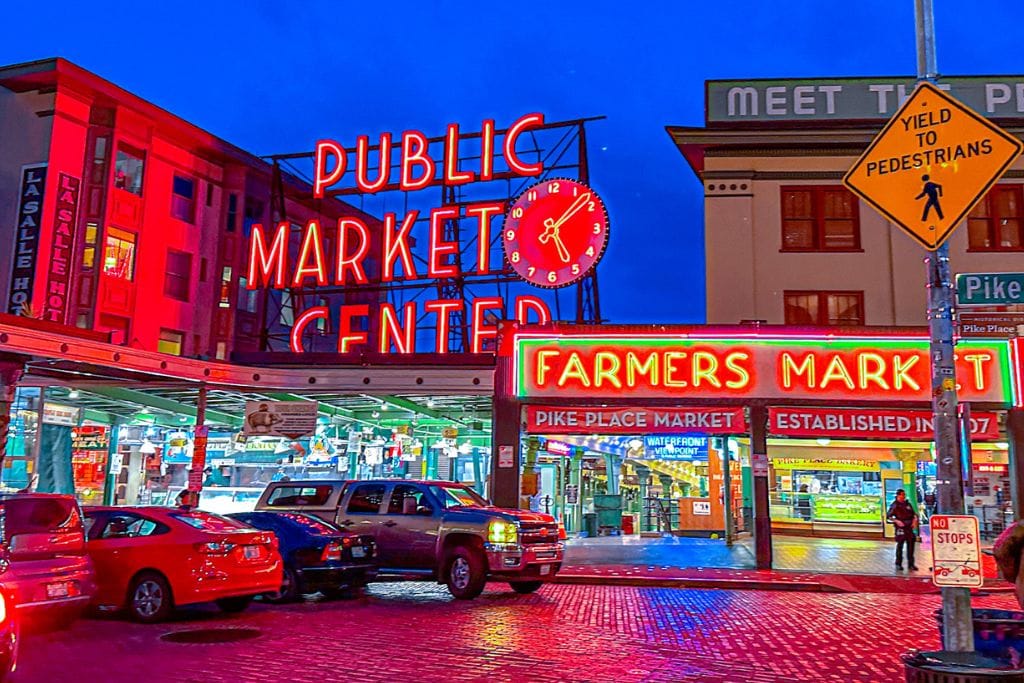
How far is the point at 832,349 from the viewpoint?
22719 millimetres

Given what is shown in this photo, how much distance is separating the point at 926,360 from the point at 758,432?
4308mm

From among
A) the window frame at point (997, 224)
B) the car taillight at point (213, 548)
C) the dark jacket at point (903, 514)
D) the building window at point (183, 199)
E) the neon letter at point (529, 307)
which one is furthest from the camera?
the building window at point (183, 199)

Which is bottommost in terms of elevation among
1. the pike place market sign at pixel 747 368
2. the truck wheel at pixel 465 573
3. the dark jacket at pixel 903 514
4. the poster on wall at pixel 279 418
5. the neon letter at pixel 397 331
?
the truck wheel at pixel 465 573

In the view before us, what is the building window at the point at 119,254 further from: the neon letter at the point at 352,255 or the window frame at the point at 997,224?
the window frame at the point at 997,224

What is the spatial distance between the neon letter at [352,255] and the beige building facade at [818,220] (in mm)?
11535

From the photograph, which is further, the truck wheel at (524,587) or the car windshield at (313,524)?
the truck wheel at (524,587)

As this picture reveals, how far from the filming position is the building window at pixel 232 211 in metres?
39.4

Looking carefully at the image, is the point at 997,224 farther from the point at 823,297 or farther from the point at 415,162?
the point at 415,162

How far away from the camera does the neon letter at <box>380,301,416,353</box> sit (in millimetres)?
30562

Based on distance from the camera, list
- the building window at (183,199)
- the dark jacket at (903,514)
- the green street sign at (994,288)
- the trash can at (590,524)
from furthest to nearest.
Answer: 1. the building window at (183,199)
2. the trash can at (590,524)
3. the dark jacket at (903,514)
4. the green street sign at (994,288)

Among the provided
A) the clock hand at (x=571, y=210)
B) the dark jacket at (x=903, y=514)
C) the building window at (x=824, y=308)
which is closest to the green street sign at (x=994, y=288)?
the dark jacket at (x=903, y=514)

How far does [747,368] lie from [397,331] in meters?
12.2

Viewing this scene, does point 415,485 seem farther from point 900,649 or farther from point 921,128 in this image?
point 921,128

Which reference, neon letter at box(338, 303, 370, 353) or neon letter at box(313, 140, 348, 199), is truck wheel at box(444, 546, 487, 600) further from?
neon letter at box(313, 140, 348, 199)
